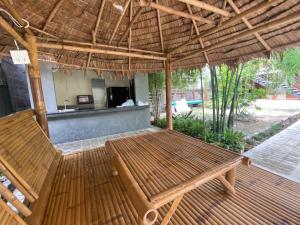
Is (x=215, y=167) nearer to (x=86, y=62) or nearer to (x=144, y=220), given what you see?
(x=144, y=220)

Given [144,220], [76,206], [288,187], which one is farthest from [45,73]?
[288,187]

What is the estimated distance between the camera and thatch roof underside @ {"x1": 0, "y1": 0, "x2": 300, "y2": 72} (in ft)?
7.26

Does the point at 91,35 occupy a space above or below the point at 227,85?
above

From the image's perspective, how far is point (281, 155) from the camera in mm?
3348

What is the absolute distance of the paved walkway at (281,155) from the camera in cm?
271

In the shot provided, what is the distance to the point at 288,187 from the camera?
211 centimetres

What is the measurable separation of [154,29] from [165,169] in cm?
259

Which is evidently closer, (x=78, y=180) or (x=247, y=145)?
(x=78, y=180)

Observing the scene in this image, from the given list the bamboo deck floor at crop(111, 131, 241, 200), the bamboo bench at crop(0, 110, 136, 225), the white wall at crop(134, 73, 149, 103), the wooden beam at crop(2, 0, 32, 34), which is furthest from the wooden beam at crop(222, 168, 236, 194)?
the white wall at crop(134, 73, 149, 103)

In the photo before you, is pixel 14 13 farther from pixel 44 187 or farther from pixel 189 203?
pixel 189 203

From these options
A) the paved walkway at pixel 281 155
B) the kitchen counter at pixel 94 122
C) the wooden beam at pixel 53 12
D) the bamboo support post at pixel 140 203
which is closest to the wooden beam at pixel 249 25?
the paved walkway at pixel 281 155

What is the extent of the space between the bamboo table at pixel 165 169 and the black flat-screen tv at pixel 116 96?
4195 mm

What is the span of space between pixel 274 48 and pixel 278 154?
7.12ft

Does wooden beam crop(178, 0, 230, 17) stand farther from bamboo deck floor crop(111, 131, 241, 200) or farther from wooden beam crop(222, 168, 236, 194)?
wooden beam crop(222, 168, 236, 194)
